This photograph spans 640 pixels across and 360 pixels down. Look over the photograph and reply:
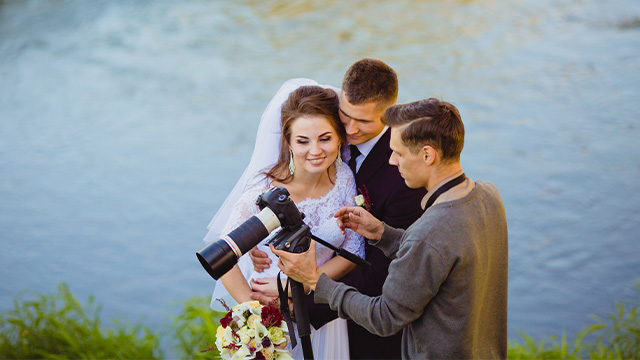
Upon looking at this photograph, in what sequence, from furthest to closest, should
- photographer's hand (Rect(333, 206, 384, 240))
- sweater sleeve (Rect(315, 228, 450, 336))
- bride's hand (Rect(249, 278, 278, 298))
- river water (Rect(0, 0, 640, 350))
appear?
river water (Rect(0, 0, 640, 350))
bride's hand (Rect(249, 278, 278, 298))
photographer's hand (Rect(333, 206, 384, 240))
sweater sleeve (Rect(315, 228, 450, 336))

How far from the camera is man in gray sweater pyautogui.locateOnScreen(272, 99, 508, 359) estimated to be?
1.65 m

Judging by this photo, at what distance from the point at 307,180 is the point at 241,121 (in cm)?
504

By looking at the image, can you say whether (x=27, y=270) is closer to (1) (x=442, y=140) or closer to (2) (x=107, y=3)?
(2) (x=107, y=3)

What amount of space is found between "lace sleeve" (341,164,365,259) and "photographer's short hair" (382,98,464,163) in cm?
75

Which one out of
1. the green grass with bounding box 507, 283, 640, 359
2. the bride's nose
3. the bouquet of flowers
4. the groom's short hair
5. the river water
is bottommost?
the bouquet of flowers

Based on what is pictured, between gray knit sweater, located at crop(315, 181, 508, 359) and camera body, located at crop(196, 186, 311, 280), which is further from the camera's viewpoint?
camera body, located at crop(196, 186, 311, 280)

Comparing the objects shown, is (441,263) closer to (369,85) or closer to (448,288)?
(448,288)

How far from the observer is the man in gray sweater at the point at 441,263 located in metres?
1.65

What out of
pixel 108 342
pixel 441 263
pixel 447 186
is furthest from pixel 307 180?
pixel 108 342

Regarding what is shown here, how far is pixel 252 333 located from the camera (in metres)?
1.98

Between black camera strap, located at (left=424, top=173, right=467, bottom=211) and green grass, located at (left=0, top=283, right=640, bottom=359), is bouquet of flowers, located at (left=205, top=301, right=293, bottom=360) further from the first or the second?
green grass, located at (left=0, top=283, right=640, bottom=359)

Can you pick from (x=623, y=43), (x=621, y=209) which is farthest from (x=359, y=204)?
(x=623, y=43)

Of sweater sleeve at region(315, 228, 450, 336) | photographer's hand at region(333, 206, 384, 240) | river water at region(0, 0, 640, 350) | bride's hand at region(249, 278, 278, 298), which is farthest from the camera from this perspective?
river water at region(0, 0, 640, 350)

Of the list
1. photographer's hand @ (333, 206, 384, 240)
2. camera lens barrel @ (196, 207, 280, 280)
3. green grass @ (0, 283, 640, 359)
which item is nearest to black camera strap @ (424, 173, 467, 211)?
photographer's hand @ (333, 206, 384, 240)
